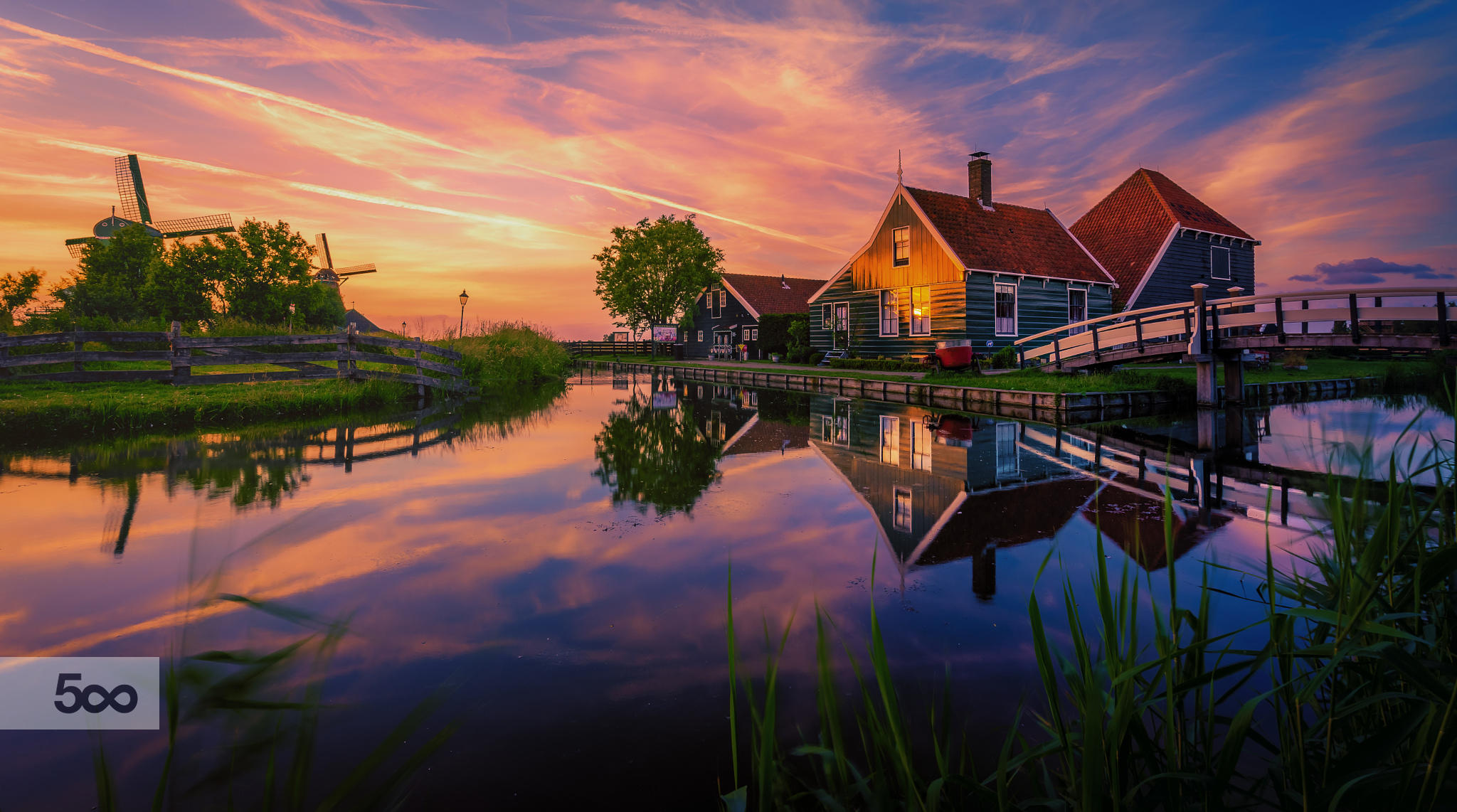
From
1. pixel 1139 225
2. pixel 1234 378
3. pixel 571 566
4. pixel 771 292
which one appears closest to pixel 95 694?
pixel 571 566

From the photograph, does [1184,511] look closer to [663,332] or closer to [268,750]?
[268,750]

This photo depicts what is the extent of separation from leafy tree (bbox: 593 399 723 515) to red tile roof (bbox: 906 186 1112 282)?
51.2ft

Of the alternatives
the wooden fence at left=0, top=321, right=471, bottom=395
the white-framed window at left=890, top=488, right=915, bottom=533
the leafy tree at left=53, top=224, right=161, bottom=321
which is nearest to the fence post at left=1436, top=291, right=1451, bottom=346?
the white-framed window at left=890, top=488, right=915, bottom=533

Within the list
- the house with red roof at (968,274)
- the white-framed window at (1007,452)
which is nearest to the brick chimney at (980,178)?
the house with red roof at (968,274)

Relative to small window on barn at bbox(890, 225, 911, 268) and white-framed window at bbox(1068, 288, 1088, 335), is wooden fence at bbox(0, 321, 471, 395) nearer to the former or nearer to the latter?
small window on barn at bbox(890, 225, 911, 268)

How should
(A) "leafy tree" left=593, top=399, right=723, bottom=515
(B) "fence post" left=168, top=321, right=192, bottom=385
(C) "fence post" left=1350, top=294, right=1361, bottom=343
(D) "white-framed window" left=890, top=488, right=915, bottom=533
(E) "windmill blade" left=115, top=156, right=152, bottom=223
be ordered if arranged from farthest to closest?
Answer: (E) "windmill blade" left=115, top=156, right=152, bottom=223 → (B) "fence post" left=168, top=321, right=192, bottom=385 → (C) "fence post" left=1350, top=294, right=1361, bottom=343 → (A) "leafy tree" left=593, top=399, right=723, bottom=515 → (D) "white-framed window" left=890, top=488, right=915, bottom=533

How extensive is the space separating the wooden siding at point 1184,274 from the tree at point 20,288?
227 feet

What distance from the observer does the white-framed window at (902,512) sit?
699 cm

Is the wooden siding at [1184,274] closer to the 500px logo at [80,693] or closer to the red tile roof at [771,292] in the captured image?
the red tile roof at [771,292]

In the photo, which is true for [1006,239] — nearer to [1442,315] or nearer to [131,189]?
[1442,315]

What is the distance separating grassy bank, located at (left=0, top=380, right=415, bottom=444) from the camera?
1205cm

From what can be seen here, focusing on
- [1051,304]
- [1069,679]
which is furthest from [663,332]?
[1069,679]

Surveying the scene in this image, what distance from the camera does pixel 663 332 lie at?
2263 inches

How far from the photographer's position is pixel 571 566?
5766mm
